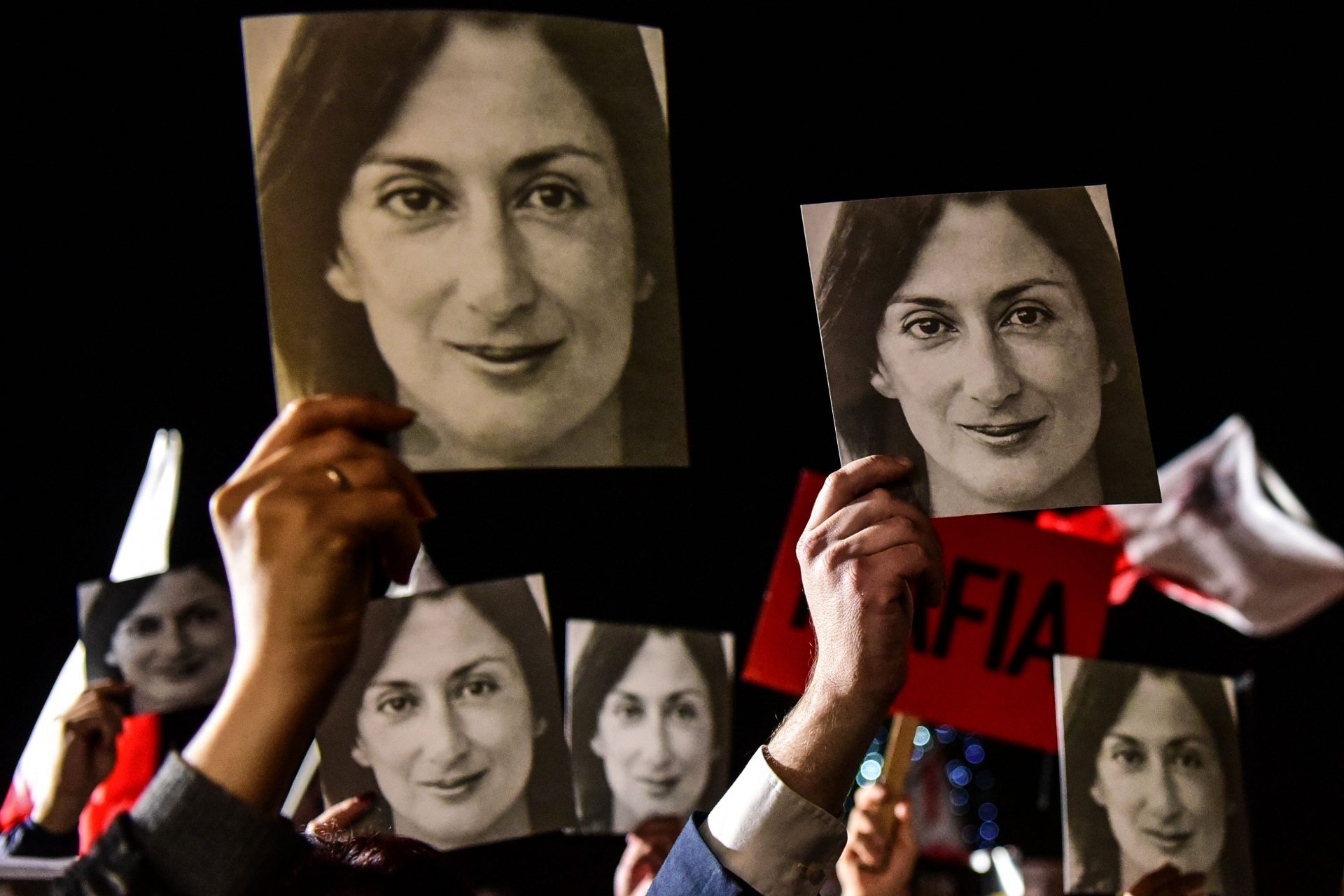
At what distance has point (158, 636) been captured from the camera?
7.43ft

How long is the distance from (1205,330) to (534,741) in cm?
455

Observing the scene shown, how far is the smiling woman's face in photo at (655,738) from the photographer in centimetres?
236

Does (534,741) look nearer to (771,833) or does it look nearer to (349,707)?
(349,707)

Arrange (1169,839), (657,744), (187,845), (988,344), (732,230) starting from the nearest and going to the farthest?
(187,845), (988,344), (1169,839), (657,744), (732,230)

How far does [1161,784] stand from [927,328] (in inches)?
49.4

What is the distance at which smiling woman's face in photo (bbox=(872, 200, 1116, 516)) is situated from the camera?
127 cm

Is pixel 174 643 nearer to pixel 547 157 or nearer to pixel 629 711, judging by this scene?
pixel 629 711

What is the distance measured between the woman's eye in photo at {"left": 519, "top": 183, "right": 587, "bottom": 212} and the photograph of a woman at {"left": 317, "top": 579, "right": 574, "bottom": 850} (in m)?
0.74

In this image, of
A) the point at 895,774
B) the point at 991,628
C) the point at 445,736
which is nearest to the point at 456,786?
the point at 445,736

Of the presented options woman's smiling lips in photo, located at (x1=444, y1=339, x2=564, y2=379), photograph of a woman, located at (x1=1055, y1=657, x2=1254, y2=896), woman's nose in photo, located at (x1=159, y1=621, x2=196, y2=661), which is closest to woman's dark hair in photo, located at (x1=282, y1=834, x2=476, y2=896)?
woman's smiling lips in photo, located at (x1=444, y1=339, x2=564, y2=379)

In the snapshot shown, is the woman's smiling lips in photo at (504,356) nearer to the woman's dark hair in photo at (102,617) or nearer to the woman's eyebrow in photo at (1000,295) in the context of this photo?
the woman's eyebrow in photo at (1000,295)

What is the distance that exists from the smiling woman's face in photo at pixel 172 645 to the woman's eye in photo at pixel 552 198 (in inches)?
54.6

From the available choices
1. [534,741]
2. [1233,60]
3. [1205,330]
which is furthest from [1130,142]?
[534,741]

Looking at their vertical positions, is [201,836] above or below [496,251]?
→ below
